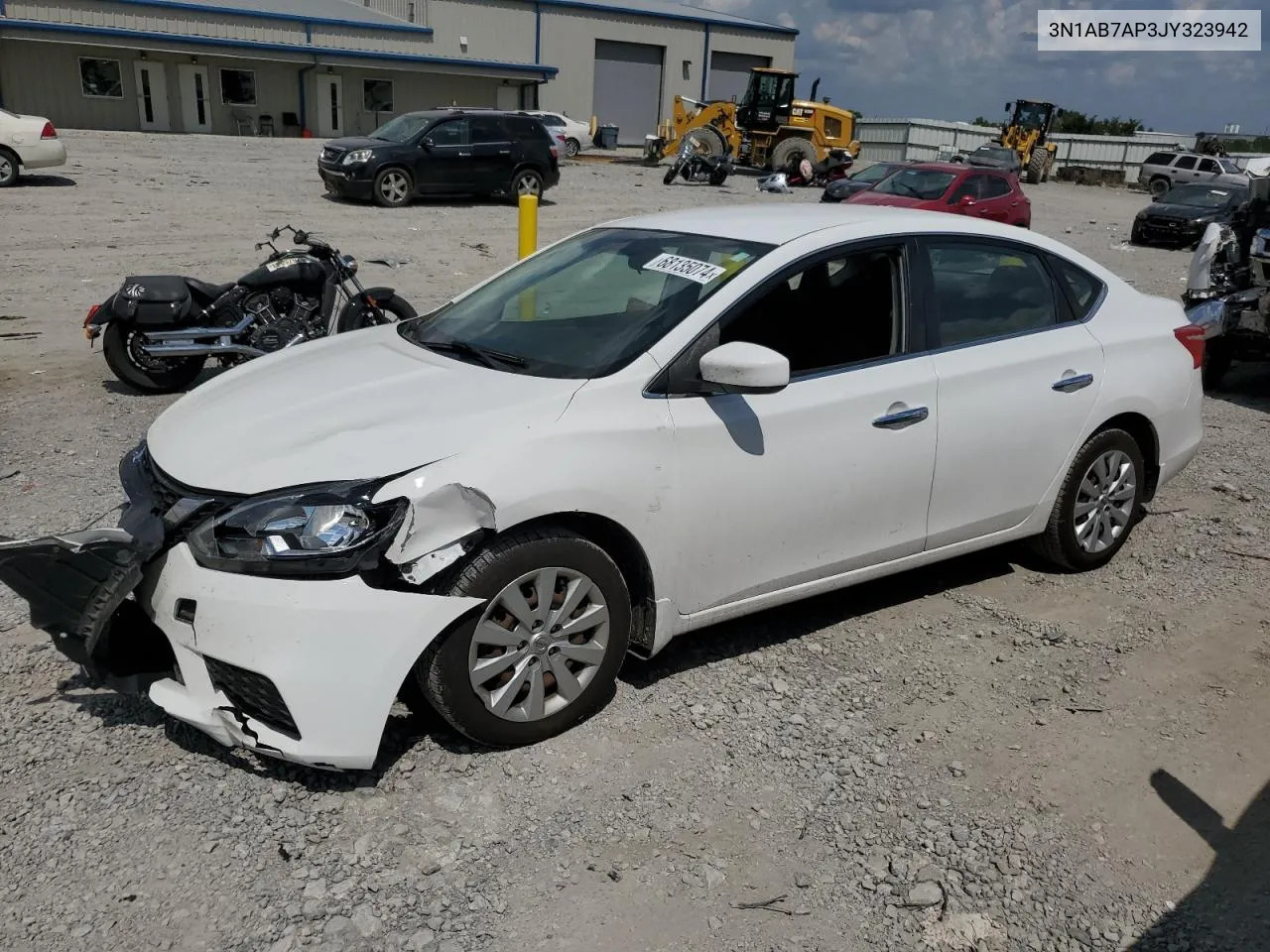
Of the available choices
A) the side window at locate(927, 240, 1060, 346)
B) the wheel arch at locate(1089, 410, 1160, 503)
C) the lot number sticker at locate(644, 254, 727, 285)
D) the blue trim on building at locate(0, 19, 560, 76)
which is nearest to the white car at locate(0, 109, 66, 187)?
the blue trim on building at locate(0, 19, 560, 76)

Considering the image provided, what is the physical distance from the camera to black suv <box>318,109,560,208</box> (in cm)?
1842

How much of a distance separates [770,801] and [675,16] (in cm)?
4626

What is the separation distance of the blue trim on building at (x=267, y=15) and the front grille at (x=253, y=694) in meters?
35.2

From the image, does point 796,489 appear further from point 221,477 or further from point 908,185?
point 908,185

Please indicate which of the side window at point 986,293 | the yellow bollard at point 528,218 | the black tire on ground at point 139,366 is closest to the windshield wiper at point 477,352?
the side window at point 986,293

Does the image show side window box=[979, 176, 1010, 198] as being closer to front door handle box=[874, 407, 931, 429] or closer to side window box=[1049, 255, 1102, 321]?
side window box=[1049, 255, 1102, 321]

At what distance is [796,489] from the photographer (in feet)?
12.4

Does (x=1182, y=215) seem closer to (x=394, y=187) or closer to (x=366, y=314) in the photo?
(x=394, y=187)

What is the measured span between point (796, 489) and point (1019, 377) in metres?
1.28

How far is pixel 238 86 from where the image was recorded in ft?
114

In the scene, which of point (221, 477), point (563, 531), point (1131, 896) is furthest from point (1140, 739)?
point (221, 477)

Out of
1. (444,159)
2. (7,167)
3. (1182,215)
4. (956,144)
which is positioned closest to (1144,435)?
(444,159)

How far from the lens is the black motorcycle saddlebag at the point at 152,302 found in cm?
729

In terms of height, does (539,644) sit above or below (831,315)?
below
